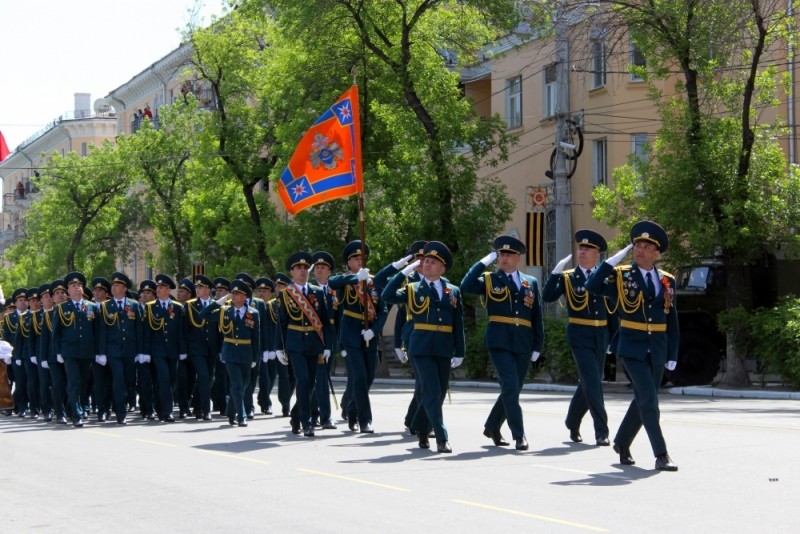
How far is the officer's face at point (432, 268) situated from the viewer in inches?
520

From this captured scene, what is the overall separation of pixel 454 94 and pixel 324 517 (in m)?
25.0

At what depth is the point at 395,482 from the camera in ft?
35.6

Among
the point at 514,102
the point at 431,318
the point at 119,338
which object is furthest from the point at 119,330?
the point at 514,102

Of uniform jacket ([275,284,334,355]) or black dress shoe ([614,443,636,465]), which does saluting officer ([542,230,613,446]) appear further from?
uniform jacket ([275,284,334,355])

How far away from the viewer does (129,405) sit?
2131 cm

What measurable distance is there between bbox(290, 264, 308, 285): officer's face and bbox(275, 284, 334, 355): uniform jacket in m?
0.11

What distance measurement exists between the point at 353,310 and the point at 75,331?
16.7 feet

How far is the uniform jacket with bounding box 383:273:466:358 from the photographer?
13.2m

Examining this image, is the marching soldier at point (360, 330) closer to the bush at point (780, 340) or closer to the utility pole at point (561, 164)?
the bush at point (780, 340)

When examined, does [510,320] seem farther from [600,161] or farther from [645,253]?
[600,161]

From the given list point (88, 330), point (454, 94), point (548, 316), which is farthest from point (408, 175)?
point (88, 330)

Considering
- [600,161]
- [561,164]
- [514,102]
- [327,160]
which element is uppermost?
[514,102]

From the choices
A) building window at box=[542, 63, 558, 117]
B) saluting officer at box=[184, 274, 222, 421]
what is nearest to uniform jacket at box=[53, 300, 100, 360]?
saluting officer at box=[184, 274, 222, 421]

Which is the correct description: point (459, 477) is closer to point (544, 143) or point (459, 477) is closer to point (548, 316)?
point (548, 316)
